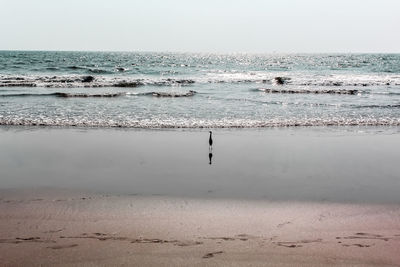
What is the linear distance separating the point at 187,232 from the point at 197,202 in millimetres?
1443

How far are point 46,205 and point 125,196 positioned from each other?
5.02 ft

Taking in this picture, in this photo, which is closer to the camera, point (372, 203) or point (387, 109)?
point (372, 203)

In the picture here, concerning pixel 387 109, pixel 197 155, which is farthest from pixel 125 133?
pixel 387 109

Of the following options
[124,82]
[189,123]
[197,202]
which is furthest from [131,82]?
[197,202]

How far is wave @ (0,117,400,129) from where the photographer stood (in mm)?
16969

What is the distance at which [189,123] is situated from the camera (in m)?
17.8

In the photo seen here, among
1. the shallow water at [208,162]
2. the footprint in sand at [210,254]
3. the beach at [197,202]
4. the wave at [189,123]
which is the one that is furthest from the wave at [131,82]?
the footprint in sand at [210,254]

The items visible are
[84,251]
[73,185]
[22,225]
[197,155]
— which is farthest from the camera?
[197,155]

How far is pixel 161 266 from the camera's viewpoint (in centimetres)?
580

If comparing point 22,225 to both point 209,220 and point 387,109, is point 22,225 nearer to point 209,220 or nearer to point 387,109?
point 209,220

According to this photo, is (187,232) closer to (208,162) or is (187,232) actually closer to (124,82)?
(208,162)

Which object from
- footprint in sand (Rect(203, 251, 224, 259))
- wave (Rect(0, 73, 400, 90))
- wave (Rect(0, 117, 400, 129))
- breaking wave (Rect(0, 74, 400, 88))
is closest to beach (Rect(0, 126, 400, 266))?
footprint in sand (Rect(203, 251, 224, 259))

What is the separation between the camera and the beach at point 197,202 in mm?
6219

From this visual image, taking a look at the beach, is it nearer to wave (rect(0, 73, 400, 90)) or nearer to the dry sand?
the dry sand
